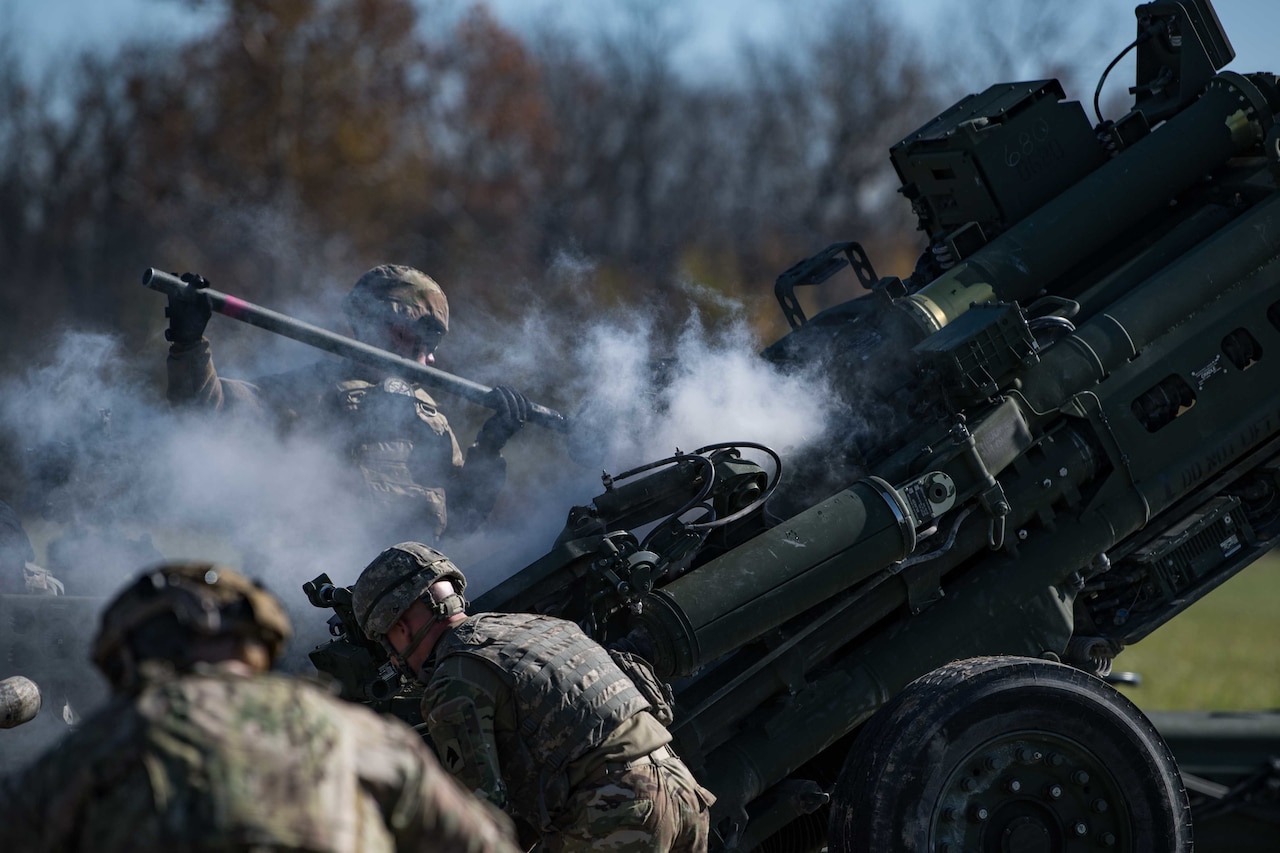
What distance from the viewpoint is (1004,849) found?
16.9 feet

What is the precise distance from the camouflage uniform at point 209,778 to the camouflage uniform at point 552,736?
57.8 inches

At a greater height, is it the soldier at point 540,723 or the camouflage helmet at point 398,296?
the camouflage helmet at point 398,296

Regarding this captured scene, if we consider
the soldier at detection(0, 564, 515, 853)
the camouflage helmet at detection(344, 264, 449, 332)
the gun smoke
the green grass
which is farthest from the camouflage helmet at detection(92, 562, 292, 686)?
the green grass

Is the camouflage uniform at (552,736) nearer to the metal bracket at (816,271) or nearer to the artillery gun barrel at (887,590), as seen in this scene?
the artillery gun barrel at (887,590)

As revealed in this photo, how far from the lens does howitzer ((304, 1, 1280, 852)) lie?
5.16 meters

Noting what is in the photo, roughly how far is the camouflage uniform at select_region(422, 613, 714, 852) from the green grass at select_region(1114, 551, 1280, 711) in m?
8.05

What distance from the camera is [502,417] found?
667 cm

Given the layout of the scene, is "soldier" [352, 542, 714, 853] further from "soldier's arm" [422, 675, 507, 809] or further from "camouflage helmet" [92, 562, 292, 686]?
"camouflage helmet" [92, 562, 292, 686]

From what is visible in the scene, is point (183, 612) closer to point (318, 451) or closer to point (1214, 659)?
point (318, 451)

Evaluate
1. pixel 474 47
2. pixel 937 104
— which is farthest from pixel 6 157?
pixel 937 104

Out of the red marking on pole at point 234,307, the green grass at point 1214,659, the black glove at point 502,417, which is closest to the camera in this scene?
the red marking on pole at point 234,307

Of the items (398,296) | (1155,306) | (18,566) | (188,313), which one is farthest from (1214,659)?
(18,566)

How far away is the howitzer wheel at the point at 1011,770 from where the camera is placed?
5012mm

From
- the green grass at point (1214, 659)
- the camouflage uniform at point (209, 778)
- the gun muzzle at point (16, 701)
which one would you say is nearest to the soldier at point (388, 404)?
the gun muzzle at point (16, 701)
